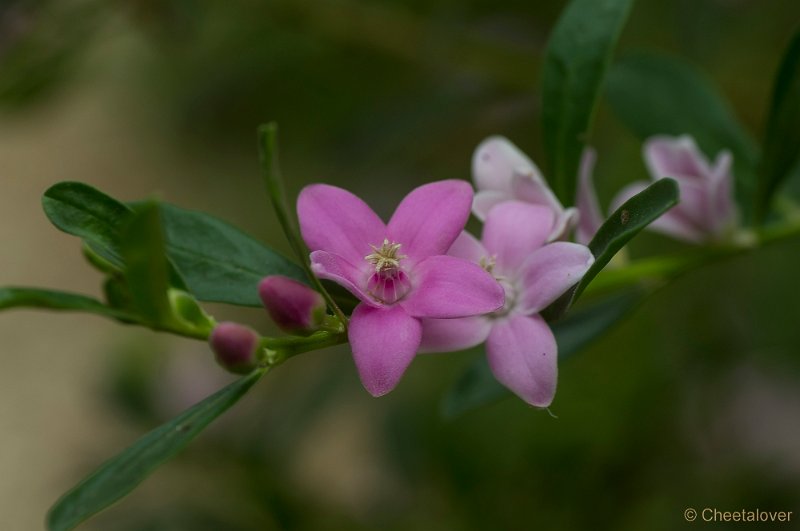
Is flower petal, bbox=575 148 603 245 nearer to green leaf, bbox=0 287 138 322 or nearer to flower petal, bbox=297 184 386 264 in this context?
flower petal, bbox=297 184 386 264

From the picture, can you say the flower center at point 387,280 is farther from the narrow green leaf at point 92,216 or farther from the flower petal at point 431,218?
the narrow green leaf at point 92,216

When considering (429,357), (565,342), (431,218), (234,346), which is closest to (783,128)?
(565,342)

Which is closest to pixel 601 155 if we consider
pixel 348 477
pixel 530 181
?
pixel 348 477

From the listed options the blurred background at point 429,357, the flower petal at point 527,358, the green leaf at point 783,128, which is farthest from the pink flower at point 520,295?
the blurred background at point 429,357

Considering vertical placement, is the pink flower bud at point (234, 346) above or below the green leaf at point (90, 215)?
below

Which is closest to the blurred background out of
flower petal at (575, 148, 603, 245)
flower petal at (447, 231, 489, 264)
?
flower petal at (575, 148, 603, 245)
